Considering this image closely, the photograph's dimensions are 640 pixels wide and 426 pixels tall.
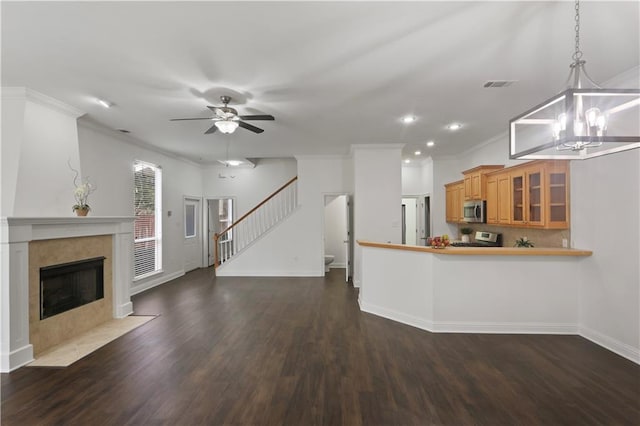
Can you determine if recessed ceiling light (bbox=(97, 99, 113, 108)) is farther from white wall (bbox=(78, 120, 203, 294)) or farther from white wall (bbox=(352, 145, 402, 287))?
white wall (bbox=(352, 145, 402, 287))

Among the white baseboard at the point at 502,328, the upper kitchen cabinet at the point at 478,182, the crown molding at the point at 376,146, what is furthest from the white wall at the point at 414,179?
the white baseboard at the point at 502,328

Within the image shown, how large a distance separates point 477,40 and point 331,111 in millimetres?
2054

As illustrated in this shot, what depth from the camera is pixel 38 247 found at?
11.2 feet

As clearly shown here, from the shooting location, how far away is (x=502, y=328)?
384cm

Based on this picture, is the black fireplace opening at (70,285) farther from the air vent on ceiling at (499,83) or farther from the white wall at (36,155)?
the air vent on ceiling at (499,83)

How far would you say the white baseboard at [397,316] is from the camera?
3980mm

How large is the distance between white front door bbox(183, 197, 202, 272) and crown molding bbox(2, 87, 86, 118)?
3.94m

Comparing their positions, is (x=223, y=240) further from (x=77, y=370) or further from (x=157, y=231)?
(x=77, y=370)

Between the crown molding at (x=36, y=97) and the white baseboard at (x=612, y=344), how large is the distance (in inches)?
284

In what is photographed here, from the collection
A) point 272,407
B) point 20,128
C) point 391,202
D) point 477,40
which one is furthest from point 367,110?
point 20,128

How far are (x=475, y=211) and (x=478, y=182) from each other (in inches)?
22.7

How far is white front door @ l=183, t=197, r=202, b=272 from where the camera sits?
7852 millimetres

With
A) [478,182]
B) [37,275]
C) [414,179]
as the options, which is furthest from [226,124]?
[414,179]

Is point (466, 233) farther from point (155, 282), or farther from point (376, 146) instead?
point (155, 282)
